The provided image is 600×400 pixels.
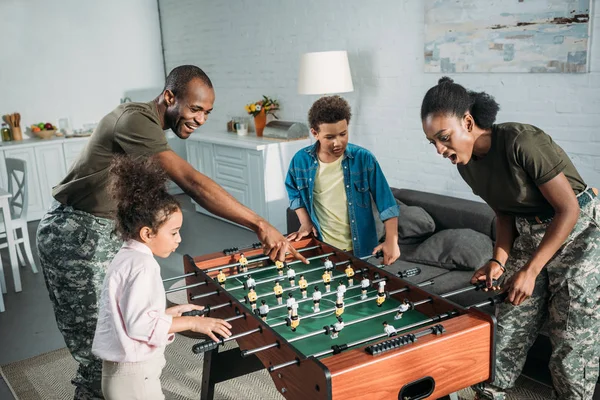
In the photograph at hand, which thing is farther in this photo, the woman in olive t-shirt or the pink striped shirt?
the woman in olive t-shirt

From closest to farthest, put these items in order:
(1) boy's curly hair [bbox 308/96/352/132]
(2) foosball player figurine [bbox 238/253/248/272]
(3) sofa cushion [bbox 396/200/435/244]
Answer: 1. (2) foosball player figurine [bbox 238/253/248/272]
2. (1) boy's curly hair [bbox 308/96/352/132]
3. (3) sofa cushion [bbox 396/200/435/244]

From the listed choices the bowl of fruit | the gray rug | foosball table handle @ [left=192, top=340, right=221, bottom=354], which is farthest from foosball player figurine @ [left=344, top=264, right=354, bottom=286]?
the bowl of fruit

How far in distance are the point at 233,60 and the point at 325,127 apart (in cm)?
381

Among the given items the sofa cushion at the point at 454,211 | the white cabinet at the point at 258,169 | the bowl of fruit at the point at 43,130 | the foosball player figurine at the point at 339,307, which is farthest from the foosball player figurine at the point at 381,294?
the bowl of fruit at the point at 43,130

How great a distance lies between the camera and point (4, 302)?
4.11 m

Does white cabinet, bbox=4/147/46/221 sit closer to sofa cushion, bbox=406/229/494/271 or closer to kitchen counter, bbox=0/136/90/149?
kitchen counter, bbox=0/136/90/149

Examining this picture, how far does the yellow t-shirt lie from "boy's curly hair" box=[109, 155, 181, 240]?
107 cm

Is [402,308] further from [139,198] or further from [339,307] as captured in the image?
Answer: [139,198]

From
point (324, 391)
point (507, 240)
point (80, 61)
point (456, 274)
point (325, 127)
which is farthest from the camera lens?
point (80, 61)

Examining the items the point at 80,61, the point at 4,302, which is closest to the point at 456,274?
the point at 4,302

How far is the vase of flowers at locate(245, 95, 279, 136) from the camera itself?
5609 millimetres

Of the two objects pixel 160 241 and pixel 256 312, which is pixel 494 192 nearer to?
pixel 256 312

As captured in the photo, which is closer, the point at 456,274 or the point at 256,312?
the point at 256,312

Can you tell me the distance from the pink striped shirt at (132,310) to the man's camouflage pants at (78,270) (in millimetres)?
468
